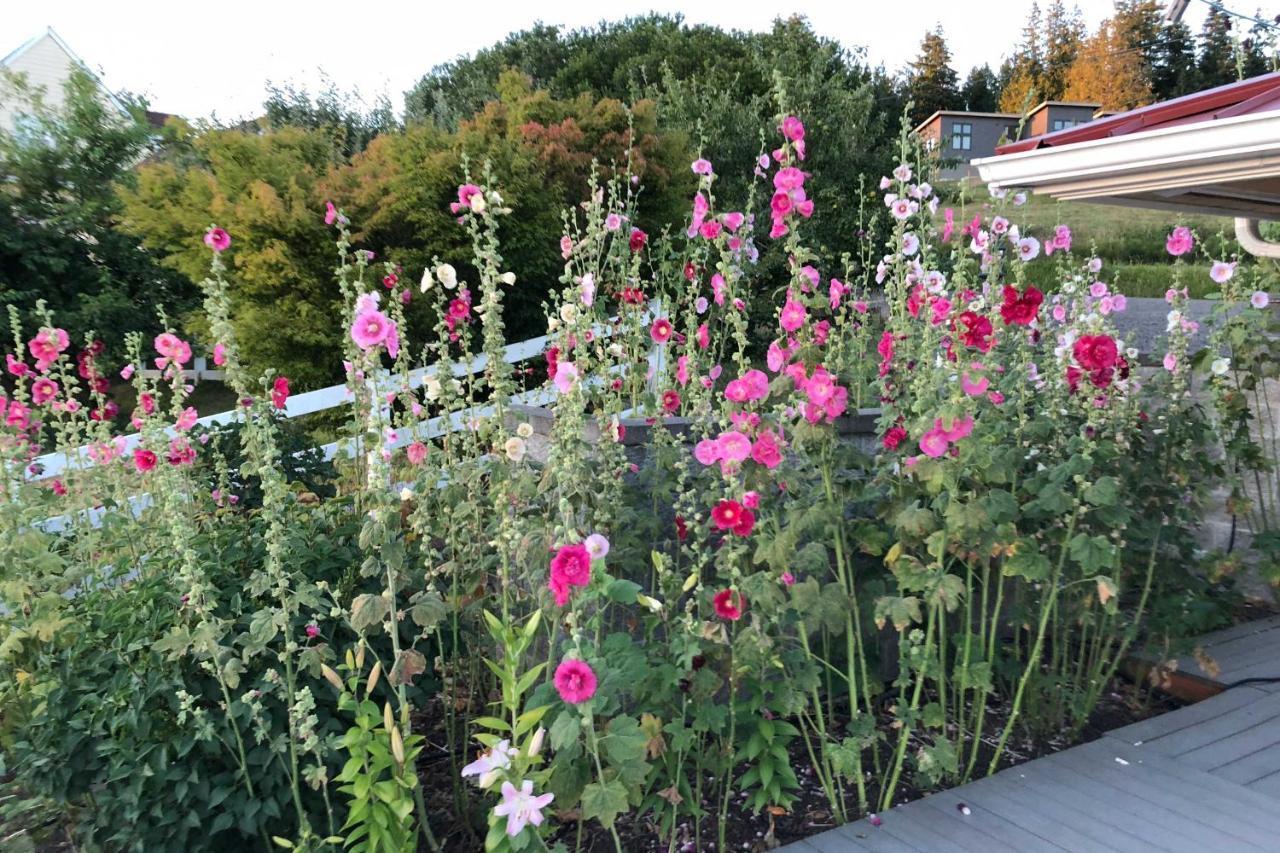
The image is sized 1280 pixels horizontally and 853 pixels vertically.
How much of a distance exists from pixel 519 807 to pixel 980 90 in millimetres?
42823

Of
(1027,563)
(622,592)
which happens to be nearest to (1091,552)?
(1027,563)

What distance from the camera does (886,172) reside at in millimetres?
10797

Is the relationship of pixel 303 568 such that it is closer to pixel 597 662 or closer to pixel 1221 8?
pixel 597 662

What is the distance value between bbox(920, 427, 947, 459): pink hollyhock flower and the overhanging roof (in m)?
1.02

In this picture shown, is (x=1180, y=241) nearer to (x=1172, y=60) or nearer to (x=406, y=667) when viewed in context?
(x=406, y=667)

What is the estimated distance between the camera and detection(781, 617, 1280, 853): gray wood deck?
2.09 m

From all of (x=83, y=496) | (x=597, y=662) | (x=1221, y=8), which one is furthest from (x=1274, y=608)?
(x=83, y=496)

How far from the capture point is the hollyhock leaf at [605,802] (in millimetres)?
1667

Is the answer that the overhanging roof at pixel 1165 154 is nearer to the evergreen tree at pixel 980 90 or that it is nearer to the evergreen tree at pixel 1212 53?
the evergreen tree at pixel 1212 53

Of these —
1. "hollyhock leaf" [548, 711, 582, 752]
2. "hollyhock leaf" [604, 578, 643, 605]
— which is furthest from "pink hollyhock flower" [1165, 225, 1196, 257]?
"hollyhock leaf" [548, 711, 582, 752]

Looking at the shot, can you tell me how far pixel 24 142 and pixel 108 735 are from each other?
10481 mm

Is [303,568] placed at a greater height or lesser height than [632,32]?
lesser

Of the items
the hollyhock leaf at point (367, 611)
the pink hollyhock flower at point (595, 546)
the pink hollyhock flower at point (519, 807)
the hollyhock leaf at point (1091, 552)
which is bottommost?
the pink hollyhock flower at point (519, 807)

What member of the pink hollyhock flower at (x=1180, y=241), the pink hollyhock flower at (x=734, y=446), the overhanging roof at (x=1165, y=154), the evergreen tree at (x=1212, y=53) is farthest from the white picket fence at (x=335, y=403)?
the evergreen tree at (x=1212, y=53)
